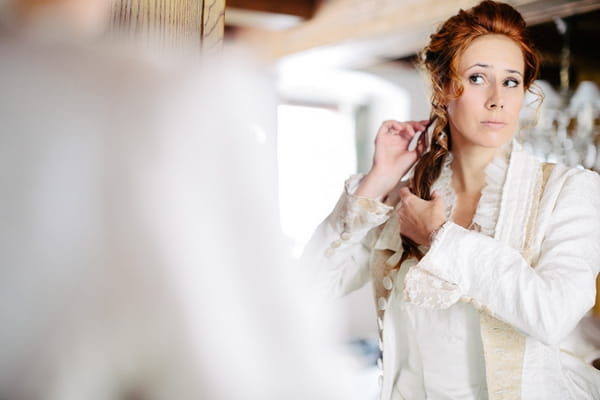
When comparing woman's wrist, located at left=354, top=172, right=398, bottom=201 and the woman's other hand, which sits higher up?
woman's wrist, located at left=354, top=172, right=398, bottom=201

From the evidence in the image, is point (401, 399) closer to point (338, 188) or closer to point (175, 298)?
point (175, 298)

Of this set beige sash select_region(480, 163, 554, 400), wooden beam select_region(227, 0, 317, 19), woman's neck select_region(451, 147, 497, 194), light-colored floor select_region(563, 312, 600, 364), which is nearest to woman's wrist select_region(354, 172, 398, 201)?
woman's neck select_region(451, 147, 497, 194)

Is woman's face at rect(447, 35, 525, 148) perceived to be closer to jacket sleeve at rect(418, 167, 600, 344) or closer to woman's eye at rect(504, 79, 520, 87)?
woman's eye at rect(504, 79, 520, 87)

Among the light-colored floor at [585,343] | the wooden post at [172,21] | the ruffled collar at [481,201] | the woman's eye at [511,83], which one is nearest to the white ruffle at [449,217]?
the ruffled collar at [481,201]

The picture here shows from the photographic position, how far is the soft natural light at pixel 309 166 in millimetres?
1162

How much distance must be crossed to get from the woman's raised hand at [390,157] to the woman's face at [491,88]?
0.10 m

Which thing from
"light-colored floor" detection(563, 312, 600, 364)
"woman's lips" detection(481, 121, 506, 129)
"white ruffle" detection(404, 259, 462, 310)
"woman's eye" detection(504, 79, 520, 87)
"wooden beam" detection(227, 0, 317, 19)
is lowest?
"light-colored floor" detection(563, 312, 600, 364)

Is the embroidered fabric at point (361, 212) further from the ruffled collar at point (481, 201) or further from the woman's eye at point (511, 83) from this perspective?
the woman's eye at point (511, 83)

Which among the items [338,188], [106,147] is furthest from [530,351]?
[338,188]

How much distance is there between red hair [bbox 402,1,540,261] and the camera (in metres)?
0.83

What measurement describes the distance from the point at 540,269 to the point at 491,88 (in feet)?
0.86

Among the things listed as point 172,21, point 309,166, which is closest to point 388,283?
point 172,21

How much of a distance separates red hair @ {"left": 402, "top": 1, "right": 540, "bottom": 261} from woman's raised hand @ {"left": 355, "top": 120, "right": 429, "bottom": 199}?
0.03 meters

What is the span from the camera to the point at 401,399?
933mm
